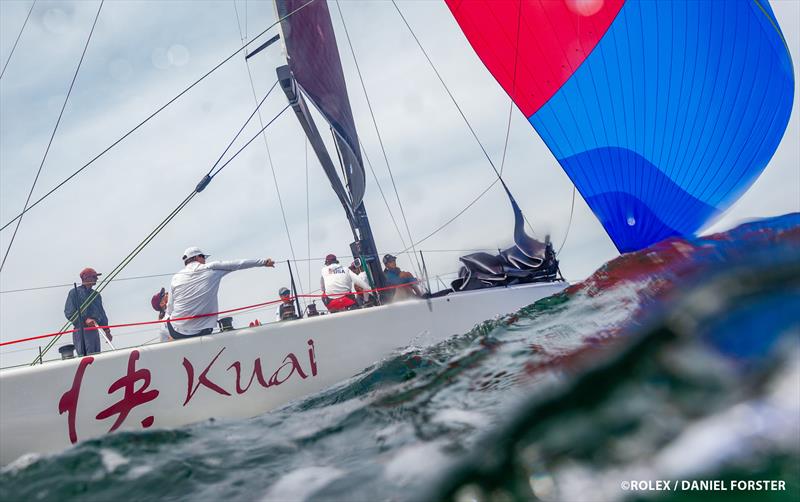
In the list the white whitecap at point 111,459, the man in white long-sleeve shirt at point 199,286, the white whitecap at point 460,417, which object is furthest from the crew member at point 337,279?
the white whitecap at point 460,417

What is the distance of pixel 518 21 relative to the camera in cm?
507

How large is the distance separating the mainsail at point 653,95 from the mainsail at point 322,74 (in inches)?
63.4

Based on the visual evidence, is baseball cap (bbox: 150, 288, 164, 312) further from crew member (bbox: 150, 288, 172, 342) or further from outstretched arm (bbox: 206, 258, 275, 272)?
outstretched arm (bbox: 206, 258, 275, 272)

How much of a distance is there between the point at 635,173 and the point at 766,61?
1274 mm

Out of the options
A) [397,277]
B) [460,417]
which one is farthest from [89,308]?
[460,417]

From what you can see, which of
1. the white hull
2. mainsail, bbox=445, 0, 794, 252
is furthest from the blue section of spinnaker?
the white hull

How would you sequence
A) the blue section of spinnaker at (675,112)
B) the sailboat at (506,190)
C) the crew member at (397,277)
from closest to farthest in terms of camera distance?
the sailboat at (506,190) < the blue section of spinnaker at (675,112) < the crew member at (397,277)

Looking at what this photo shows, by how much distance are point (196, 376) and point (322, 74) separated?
3.48m

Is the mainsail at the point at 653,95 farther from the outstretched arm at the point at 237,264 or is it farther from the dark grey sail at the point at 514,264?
the outstretched arm at the point at 237,264

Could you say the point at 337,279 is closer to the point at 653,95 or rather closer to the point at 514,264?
the point at 514,264

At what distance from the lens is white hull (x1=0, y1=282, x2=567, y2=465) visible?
302 centimetres

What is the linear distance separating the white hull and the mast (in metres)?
1.09

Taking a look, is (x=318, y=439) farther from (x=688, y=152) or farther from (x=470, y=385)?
(x=688, y=152)

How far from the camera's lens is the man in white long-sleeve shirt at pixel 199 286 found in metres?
4.01
